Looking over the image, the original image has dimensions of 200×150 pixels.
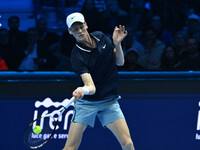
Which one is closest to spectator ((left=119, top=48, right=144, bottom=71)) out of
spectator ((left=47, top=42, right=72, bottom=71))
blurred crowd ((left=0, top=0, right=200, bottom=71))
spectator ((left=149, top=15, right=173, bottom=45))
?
blurred crowd ((left=0, top=0, right=200, bottom=71))

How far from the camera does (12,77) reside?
6105 millimetres

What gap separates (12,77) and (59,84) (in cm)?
61

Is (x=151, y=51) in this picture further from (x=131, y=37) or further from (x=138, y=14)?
(x=138, y=14)

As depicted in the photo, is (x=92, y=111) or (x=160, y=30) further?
(x=160, y=30)

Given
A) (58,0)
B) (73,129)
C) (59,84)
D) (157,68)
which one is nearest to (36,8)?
(58,0)

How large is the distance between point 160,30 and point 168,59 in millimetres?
457

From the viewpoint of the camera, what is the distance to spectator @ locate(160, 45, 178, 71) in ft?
21.2

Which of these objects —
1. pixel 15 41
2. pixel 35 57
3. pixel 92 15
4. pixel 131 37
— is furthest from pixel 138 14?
pixel 15 41

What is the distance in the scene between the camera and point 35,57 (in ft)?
21.2

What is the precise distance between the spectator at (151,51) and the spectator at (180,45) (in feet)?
0.62

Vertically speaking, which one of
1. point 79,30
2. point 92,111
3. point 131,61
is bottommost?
point 92,111

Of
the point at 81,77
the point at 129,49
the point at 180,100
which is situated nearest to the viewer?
→ the point at 81,77

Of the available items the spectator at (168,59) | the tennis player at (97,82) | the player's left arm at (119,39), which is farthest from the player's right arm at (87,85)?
the spectator at (168,59)

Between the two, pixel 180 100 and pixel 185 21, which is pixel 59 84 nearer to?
pixel 180 100
